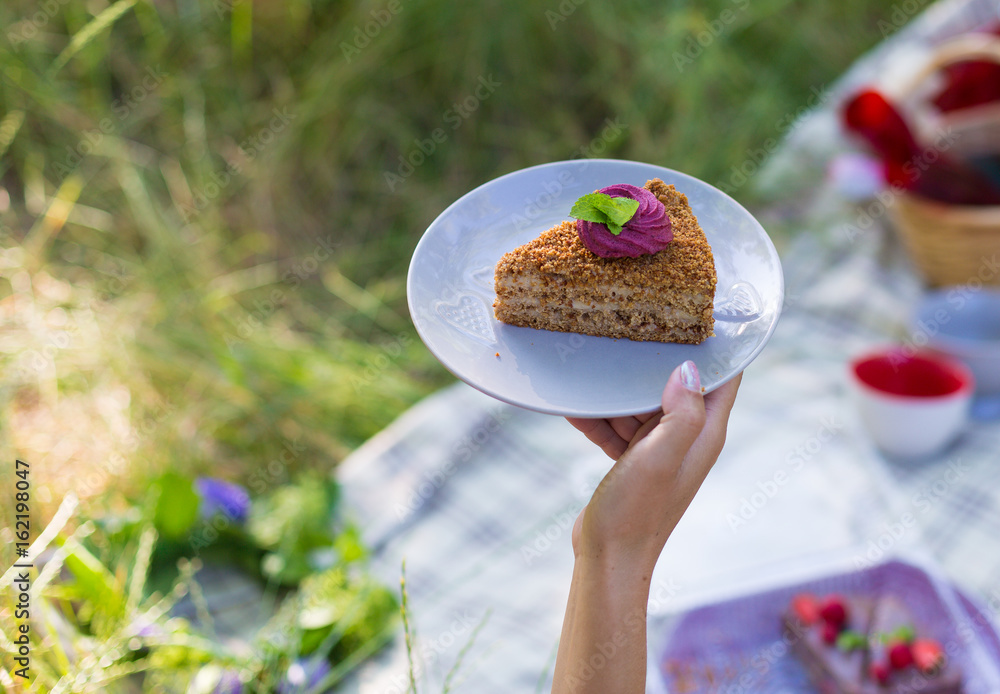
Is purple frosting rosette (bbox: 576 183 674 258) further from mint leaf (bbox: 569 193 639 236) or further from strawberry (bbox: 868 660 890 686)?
strawberry (bbox: 868 660 890 686)

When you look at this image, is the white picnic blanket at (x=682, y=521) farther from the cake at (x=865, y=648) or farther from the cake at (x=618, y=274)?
the cake at (x=618, y=274)

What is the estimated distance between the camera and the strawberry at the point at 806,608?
1.67 metres

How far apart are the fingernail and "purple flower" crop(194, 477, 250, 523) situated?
4.77 feet

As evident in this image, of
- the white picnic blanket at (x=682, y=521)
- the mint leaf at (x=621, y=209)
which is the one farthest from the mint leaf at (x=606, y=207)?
the white picnic blanket at (x=682, y=521)

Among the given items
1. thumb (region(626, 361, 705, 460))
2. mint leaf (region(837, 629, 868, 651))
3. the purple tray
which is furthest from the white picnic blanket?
thumb (region(626, 361, 705, 460))

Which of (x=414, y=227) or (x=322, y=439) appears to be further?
(x=414, y=227)

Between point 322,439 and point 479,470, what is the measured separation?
603 mm

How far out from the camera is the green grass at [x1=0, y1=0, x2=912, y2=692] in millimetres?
2617

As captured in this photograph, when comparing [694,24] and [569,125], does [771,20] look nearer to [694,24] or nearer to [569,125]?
[694,24]

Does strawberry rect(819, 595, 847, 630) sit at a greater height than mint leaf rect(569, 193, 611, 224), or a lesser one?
lesser

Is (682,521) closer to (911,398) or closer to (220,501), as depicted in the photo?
(911,398)

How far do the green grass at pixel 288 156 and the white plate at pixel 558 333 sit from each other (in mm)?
1351

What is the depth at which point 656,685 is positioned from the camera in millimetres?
1565

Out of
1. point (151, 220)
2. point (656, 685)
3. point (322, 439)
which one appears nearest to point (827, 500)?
point (656, 685)
